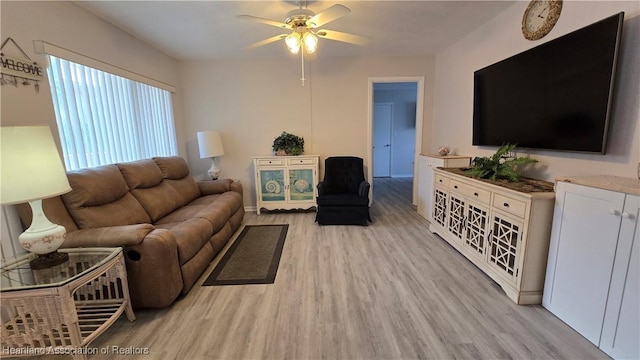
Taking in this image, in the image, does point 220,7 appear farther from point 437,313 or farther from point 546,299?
point 546,299

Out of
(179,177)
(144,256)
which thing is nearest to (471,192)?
(144,256)

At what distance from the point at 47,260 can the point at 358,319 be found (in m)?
1.96

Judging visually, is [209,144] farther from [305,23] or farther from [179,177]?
[305,23]

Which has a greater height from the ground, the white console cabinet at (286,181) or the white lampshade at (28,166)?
the white lampshade at (28,166)

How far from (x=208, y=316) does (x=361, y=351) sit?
110 centimetres

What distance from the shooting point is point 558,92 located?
200 centimetres

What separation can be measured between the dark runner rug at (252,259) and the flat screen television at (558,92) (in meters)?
2.57

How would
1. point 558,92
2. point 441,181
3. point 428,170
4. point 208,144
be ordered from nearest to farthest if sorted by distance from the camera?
1. point 558,92
2. point 441,181
3. point 428,170
4. point 208,144

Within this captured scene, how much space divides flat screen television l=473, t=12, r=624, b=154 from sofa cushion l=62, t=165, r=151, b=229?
11.7ft

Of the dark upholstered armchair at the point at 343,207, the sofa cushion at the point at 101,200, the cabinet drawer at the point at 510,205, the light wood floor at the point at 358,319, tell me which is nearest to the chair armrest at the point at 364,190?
the dark upholstered armchair at the point at 343,207

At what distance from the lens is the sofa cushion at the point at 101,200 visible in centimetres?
199

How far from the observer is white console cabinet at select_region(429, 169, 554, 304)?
73.0 inches

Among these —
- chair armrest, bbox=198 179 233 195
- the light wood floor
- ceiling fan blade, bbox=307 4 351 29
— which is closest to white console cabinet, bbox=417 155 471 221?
the light wood floor

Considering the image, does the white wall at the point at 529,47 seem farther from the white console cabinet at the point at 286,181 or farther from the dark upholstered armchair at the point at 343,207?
the white console cabinet at the point at 286,181
